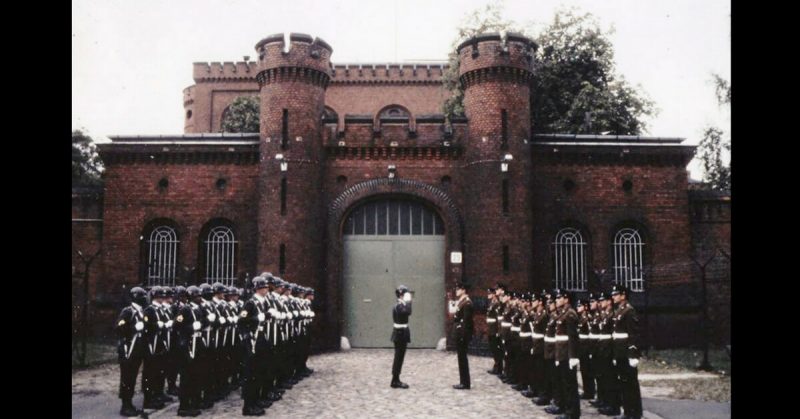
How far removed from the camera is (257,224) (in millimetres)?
21938

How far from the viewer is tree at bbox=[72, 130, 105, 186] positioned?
25.9 meters

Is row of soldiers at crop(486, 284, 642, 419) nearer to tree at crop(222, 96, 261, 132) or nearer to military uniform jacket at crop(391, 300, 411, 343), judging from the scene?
military uniform jacket at crop(391, 300, 411, 343)

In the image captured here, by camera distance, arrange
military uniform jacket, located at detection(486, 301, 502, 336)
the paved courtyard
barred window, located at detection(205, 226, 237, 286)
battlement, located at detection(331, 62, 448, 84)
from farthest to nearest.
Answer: battlement, located at detection(331, 62, 448, 84) < barred window, located at detection(205, 226, 237, 286) < military uniform jacket, located at detection(486, 301, 502, 336) < the paved courtyard

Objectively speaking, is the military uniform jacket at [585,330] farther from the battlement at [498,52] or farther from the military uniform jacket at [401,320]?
the battlement at [498,52]

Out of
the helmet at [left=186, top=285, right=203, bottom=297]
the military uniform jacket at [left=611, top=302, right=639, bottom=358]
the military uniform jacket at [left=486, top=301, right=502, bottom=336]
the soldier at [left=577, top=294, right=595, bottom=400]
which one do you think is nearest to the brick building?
the military uniform jacket at [left=486, top=301, right=502, bottom=336]

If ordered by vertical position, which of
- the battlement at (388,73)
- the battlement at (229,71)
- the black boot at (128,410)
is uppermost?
the battlement at (229,71)

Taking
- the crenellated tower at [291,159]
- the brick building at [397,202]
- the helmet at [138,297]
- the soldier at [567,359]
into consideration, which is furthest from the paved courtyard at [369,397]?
the brick building at [397,202]

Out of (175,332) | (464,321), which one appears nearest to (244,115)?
(464,321)

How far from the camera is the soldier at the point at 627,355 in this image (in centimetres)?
1051

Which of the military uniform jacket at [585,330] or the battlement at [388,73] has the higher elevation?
the battlement at [388,73]

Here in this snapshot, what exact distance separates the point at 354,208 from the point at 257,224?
3002mm

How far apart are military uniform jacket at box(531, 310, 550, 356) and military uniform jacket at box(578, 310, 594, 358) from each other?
2.21 ft

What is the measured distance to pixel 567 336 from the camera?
11.2 meters
